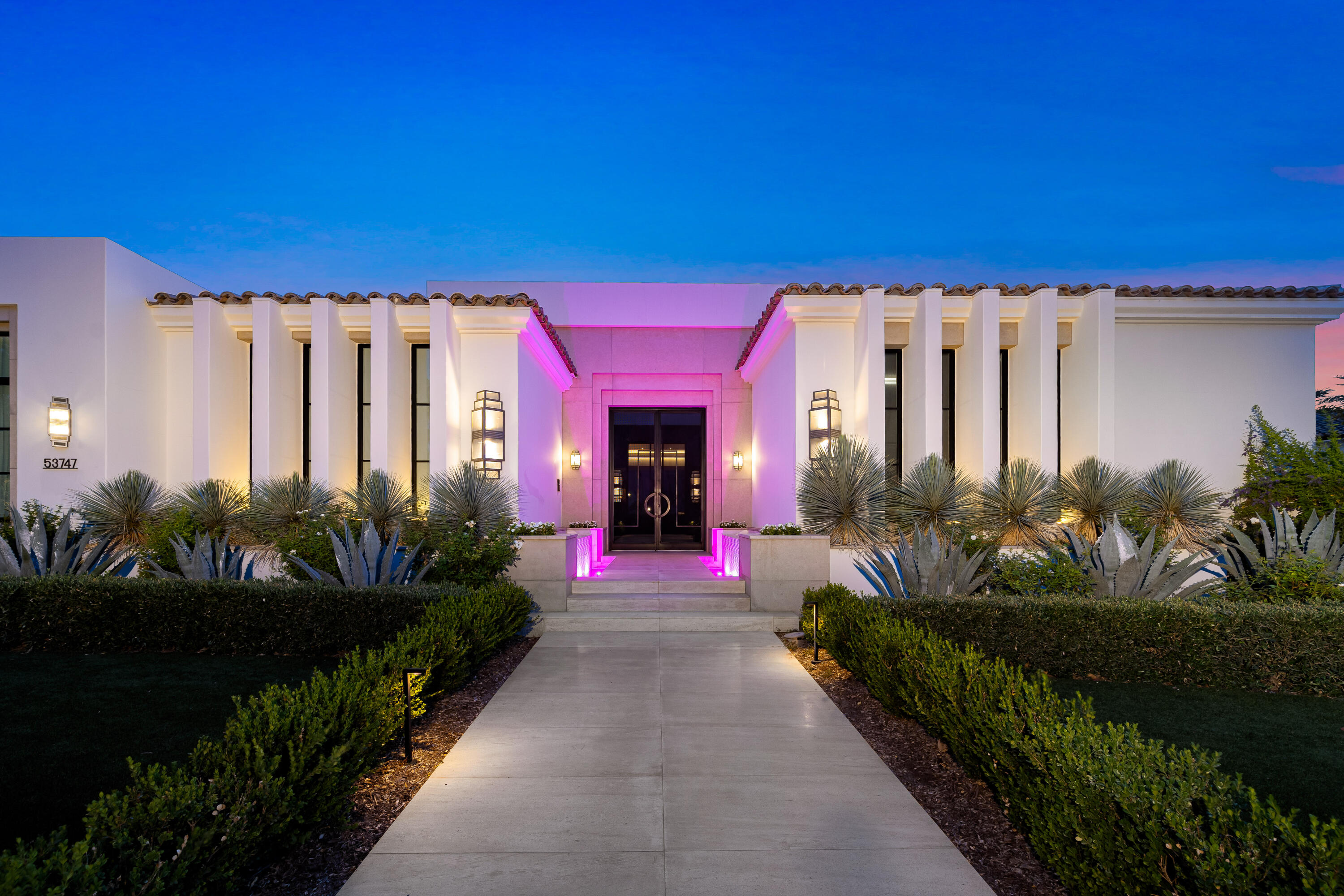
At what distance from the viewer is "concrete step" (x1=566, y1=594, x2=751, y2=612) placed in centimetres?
856

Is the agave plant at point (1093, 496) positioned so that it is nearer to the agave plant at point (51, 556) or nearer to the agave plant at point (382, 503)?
the agave plant at point (382, 503)

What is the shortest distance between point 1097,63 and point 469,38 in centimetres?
1127

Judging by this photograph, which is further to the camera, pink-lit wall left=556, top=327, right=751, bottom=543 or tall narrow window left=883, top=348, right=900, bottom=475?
pink-lit wall left=556, top=327, right=751, bottom=543

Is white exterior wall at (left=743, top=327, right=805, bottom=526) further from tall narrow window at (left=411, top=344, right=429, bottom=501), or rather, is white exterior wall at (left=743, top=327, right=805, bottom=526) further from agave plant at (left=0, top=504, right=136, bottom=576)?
agave plant at (left=0, top=504, right=136, bottom=576)

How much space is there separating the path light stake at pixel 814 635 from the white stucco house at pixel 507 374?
287cm

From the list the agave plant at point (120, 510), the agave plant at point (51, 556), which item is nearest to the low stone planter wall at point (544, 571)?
the agave plant at point (51, 556)

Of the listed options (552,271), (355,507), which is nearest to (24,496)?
(355,507)

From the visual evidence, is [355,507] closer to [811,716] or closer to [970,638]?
[811,716]

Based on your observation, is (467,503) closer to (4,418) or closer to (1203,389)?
(4,418)

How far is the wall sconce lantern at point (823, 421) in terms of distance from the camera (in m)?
9.16

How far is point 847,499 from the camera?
8.77m

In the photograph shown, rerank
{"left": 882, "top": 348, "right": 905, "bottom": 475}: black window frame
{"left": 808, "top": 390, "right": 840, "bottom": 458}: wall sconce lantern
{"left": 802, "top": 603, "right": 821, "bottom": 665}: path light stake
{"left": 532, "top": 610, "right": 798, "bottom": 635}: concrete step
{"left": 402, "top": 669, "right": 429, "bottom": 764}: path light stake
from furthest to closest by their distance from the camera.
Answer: {"left": 882, "top": 348, "right": 905, "bottom": 475}: black window frame, {"left": 808, "top": 390, "right": 840, "bottom": 458}: wall sconce lantern, {"left": 532, "top": 610, "right": 798, "bottom": 635}: concrete step, {"left": 802, "top": 603, "right": 821, "bottom": 665}: path light stake, {"left": 402, "top": 669, "right": 429, "bottom": 764}: path light stake

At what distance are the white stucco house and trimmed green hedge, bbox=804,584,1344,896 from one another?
6.12 meters

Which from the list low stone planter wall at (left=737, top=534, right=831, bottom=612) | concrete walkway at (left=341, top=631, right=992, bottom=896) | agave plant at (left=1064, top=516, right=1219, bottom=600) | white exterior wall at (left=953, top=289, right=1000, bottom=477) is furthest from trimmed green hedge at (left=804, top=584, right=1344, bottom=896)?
white exterior wall at (left=953, top=289, right=1000, bottom=477)
